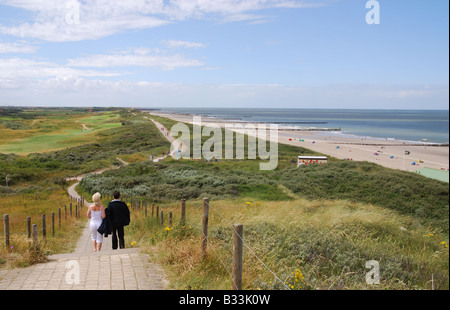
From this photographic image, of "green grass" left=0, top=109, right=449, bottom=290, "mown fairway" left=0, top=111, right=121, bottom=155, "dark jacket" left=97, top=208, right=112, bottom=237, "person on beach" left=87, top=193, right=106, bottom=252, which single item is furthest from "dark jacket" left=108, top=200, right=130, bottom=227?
"mown fairway" left=0, top=111, right=121, bottom=155

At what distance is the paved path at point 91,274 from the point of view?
4.72 metres

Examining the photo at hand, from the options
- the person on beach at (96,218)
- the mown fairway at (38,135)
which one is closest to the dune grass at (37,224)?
the person on beach at (96,218)

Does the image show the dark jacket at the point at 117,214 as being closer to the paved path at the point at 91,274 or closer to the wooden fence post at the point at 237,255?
the paved path at the point at 91,274

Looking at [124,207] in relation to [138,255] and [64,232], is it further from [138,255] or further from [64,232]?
[64,232]

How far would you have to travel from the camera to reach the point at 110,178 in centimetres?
2350

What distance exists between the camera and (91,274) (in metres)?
5.09

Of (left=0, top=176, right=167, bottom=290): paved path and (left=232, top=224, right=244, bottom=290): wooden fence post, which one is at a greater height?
(left=232, top=224, right=244, bottom=290): wooden fence post

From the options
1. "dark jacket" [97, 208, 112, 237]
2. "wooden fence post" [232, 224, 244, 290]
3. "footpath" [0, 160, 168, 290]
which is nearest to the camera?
"wooden fence post" [232, 224, 244, 290]

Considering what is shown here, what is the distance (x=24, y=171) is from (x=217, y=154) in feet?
96.2

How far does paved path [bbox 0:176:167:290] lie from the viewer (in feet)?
15.5

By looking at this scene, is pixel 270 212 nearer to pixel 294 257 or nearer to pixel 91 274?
pixel 294 257

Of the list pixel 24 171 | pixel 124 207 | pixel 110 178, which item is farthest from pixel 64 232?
pixel 110 178

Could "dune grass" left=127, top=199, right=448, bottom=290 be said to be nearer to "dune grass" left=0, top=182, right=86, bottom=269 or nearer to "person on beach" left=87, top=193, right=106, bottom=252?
"person on beach" left=87, top=193, right=106, bottom=252
